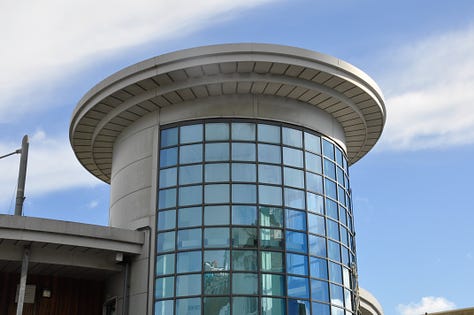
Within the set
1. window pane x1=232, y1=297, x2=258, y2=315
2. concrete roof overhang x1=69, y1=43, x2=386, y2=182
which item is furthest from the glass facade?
concrete roof overhang x1=69, y1=43, x2=386, y2=182

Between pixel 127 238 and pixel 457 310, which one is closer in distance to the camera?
pixel 127 238

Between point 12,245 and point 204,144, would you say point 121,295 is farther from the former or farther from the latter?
point 204,144

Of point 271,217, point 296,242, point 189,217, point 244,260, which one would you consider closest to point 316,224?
point 296,242

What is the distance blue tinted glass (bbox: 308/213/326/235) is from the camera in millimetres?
18312

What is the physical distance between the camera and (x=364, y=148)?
2248 cm

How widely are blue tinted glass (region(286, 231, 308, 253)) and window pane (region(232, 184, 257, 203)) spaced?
130cm

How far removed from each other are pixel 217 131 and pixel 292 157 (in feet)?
7.06

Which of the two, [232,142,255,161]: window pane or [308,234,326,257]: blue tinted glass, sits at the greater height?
[232,142,255,161]: window pane

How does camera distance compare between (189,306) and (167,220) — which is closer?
(189,306)

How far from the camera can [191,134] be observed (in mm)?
18766

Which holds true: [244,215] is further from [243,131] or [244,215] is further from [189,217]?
[243,131]

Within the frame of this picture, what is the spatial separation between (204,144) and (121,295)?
461cm

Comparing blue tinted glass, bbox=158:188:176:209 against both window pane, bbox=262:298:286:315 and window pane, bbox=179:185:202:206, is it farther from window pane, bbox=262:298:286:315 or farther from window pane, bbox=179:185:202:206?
window pane, bbox=262:298:286:315

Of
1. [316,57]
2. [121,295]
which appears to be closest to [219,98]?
[316,57]
